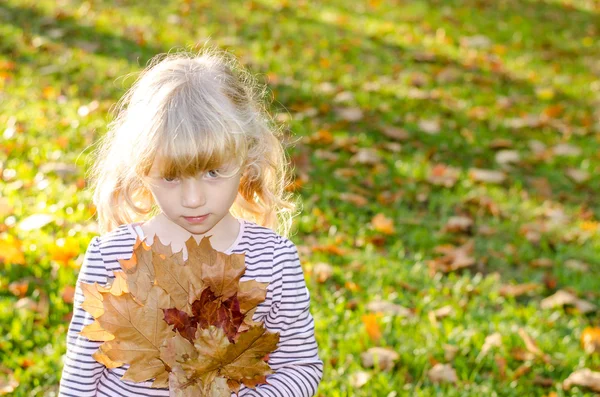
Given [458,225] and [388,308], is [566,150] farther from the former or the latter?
[388,308]

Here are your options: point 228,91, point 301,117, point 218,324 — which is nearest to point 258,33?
point 301,117

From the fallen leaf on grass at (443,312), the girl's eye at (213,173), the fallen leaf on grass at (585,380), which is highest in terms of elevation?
the girl's eye at (213,173)

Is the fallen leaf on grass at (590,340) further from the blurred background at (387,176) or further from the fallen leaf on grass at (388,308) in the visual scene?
the fallen leaf on grass at (388,308)

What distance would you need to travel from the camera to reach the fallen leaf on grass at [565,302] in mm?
3646

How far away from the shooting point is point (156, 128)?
6.05ft

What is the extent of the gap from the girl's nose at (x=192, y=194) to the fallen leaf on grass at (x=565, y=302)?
2352mm

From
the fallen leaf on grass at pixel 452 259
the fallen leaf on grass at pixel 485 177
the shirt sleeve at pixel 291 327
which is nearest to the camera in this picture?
the shirt sleeve at pixel 291 327

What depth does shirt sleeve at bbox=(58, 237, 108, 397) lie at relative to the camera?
76.9 inches

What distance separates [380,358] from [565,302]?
111 cm

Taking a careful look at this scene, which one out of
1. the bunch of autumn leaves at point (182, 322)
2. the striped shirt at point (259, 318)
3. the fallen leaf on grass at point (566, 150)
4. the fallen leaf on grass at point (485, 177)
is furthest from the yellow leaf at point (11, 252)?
the fallen leaf on grass at point (566, 150)

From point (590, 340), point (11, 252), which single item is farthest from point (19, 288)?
point (590, 340)

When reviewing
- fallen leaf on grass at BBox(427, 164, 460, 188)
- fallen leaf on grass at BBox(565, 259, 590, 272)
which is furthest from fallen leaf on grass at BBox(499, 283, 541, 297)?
fallen leaf on grass at BBox(427, 164, 460, 188)

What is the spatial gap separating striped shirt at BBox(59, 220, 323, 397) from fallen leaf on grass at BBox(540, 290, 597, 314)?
76.0 inches

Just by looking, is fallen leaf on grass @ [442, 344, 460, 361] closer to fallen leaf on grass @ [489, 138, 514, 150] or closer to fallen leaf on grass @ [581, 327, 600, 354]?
fallen leaf on grass @ [581, 327, 600, 354]
